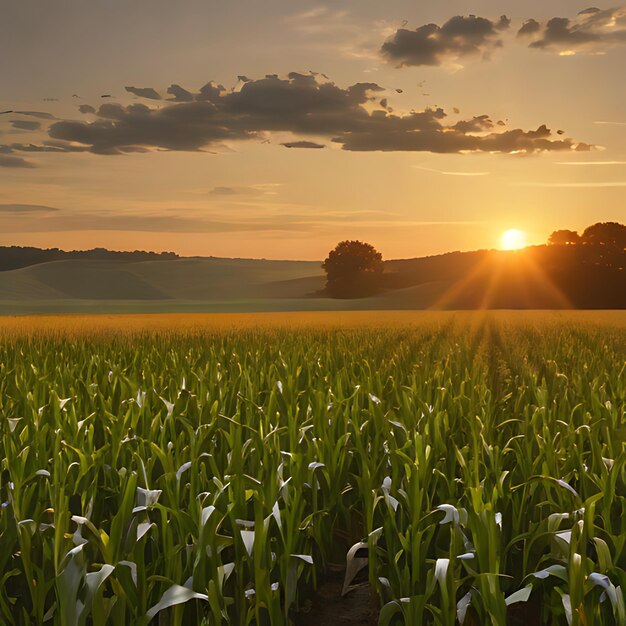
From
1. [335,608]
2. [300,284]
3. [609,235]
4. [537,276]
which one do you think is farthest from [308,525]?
[300,284]

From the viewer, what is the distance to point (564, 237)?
78.5 metres

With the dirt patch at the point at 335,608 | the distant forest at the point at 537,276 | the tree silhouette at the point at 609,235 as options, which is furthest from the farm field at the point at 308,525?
the tree silhouette at the point at 609,235

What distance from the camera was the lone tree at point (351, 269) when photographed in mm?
81750

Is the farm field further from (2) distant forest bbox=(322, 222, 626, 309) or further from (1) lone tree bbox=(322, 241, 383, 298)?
(1) lone tree bbox=(322, 241, 383, 298)

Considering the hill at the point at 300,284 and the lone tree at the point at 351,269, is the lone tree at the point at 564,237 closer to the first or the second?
Answer: the hill at the point at 300,284

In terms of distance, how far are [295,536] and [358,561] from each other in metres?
0.40

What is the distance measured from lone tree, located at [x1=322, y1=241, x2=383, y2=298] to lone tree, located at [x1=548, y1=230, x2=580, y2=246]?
1811 cm

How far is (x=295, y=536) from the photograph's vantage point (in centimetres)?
316

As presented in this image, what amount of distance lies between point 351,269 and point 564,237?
71.4ft

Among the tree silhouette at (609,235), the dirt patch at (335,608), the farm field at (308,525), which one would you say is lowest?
the dirt patch at (335,608)

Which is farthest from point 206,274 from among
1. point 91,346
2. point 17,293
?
point 91,346

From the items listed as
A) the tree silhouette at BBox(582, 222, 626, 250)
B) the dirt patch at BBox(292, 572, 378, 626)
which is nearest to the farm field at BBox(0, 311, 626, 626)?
the dirt patch at BBox(292, 572, 378, 626)

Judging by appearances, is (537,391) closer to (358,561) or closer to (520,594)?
(358,561)

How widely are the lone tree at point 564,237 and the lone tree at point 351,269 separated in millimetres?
18106
